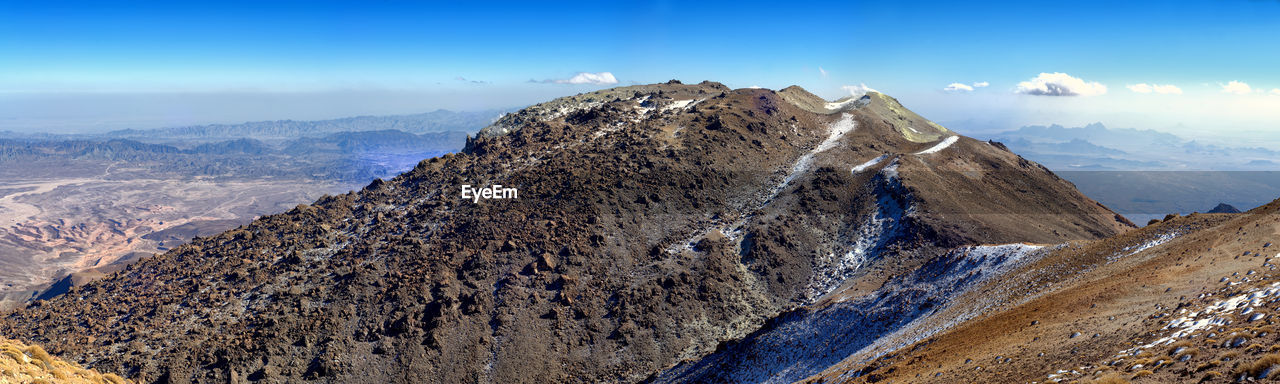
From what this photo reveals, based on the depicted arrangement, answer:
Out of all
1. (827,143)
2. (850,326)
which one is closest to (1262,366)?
(850,326)

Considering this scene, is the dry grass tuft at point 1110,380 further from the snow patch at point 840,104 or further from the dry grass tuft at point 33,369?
the snow patch at point 840,104

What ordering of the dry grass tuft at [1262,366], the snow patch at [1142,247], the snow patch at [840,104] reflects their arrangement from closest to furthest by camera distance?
1. the dry grass tuft at [1262,366]
2. the snow patch at [1142,247]
3. the snow patch at [840,104]

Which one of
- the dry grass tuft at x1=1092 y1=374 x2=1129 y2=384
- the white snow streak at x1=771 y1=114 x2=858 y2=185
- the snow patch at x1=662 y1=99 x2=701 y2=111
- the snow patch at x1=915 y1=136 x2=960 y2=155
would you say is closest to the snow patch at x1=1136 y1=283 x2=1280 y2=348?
the dry grass tuft at x1=1092 y1=374 x2=1129 y2=384

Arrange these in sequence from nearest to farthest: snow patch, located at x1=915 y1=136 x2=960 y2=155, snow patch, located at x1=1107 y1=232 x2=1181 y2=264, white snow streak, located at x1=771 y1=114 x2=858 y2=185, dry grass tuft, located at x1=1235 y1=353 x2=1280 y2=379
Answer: dry grass tuft, located at x1=1235 y1=353 x2=1280 y2=379
snow patch, located at x1=1107 y1=232 x2=1181 y2=264
white snow streak, located at x1=771 y1=114 x2=858 y2=185
snow patch, located at x1=915 y1=136 x2=960 y2=155

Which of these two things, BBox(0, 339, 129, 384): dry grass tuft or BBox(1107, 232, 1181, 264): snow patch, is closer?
Answer: BBox(0, 339, 129, 384): dry grass tuft

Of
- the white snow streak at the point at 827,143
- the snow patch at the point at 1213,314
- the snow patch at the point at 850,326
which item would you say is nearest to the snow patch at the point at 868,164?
the white snow streak at the point at 827,143

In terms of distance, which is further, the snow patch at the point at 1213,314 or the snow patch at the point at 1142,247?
the snow patch at the point at 1142,247

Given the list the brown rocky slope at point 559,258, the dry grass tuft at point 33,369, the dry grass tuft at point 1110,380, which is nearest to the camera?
the dry grass tuft at point 1110,380

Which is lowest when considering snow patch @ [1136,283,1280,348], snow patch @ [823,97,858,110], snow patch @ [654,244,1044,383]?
snow patch @ [654,244,1044,383]

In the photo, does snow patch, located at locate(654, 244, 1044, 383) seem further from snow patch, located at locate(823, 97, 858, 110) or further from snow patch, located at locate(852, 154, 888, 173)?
snow patch, located at locate(823, 97, 858, 110)
